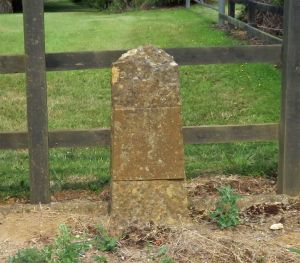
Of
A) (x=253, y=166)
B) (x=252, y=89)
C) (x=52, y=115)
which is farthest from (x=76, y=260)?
(x=252, y=89)

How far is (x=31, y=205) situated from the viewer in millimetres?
5703

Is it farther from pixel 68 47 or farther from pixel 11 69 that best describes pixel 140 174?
pixel 68 47

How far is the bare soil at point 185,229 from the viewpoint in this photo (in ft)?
15.5

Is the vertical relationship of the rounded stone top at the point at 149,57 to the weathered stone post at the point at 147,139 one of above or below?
above

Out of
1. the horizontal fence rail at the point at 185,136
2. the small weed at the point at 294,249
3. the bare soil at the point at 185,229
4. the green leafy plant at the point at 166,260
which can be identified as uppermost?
the horizontal fence rail at the point at 185,136

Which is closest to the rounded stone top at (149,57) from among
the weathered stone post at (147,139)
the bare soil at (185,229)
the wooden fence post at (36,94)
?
the weathered stone post at (147,139)

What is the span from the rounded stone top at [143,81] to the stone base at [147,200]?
1.88ft

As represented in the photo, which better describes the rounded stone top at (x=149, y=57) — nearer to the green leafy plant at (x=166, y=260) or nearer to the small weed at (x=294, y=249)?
the green leafy plant at (x=166, y=260)

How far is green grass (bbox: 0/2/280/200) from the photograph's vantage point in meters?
6.95

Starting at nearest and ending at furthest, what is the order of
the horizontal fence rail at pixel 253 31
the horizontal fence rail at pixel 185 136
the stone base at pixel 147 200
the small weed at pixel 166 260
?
the small weed at pixel 166 260 < the stone base at pixel 147 200 < the horizontal fence rail at pixel 185 136 < the horizontal fence rail at pixel 253 31

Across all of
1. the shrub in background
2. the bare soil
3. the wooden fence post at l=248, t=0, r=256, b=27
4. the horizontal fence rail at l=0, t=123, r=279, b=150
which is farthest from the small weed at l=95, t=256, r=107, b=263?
the shrub in background

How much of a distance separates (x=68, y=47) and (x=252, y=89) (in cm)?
688

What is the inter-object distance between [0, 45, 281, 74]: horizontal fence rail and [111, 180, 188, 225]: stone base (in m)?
0.96

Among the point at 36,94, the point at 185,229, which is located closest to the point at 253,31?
the point at 36,94
